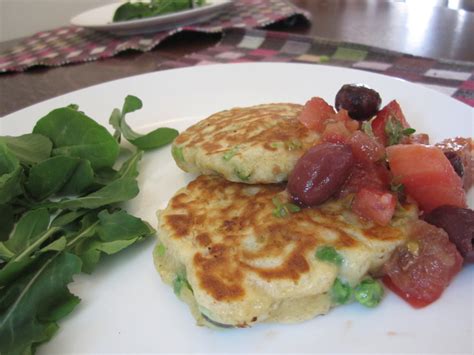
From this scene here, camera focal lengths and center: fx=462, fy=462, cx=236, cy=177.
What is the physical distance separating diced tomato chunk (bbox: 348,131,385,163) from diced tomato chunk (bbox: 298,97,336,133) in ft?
0.67

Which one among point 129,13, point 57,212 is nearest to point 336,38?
point 129,13

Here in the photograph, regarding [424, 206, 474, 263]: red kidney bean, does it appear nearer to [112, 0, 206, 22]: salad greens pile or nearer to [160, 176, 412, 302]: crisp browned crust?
[160, 176, 412, 302]: crisp browned crust

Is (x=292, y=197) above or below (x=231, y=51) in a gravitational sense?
above

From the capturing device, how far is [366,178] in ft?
5.03

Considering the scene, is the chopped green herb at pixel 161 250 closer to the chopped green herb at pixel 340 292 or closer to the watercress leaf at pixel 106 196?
the watercress leaf at pixel 106 196

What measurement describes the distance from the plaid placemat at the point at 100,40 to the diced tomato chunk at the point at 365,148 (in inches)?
107

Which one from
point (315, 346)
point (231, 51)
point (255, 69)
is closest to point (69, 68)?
point (231, 51)

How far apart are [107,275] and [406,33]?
10.7ft

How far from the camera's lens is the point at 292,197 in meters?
1.54

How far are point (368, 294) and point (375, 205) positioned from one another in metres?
0.28

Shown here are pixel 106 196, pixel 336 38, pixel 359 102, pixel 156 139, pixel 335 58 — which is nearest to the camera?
pixel 106 196

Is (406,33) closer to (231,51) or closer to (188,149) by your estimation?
(231,51)

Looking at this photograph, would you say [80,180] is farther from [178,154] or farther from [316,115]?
[316,115]

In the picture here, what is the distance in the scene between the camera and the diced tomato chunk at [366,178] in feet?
4.99
